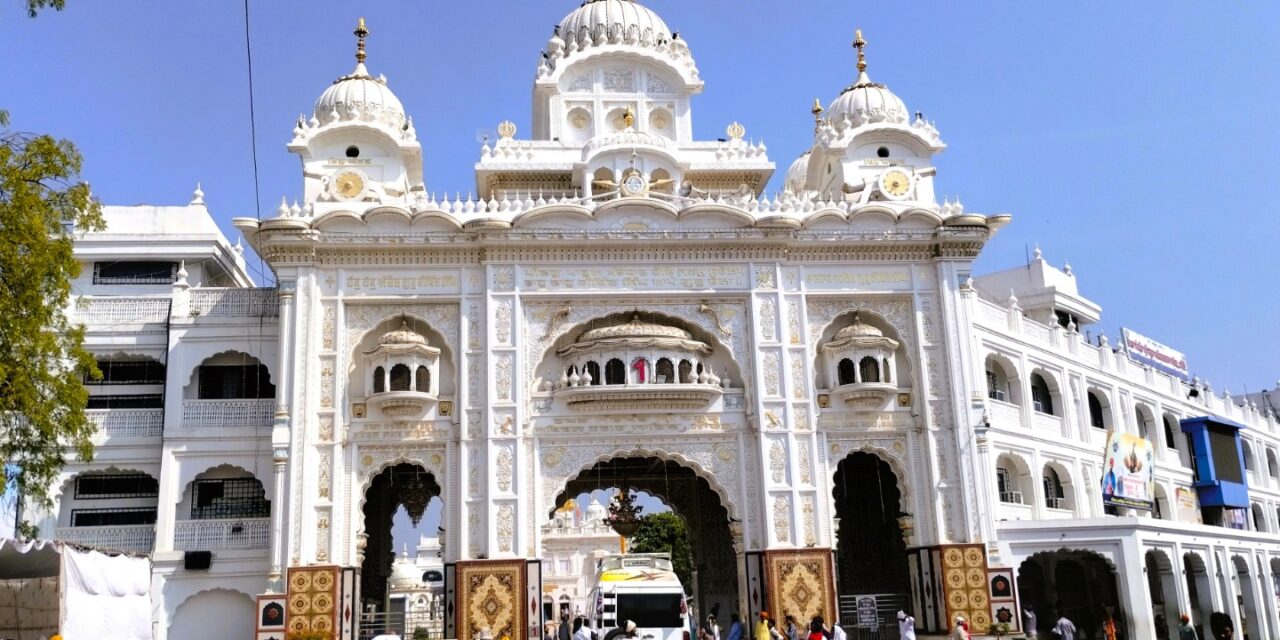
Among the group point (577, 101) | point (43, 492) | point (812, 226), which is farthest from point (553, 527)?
point (43, 492)

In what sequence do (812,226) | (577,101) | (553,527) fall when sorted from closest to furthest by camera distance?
1. (812,226)
2. (577,101)
3. (553,527)

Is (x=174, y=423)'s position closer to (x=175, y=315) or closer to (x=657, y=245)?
(x=175, y=315)

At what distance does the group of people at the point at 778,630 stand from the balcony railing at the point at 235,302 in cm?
1194

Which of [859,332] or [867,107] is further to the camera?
[867,107]

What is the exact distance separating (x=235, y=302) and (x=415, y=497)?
711 cm

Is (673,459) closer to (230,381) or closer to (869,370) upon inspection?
(869,370)

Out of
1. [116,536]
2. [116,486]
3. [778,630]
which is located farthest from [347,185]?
[778,630]

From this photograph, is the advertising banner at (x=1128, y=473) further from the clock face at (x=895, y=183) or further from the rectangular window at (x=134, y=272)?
the rectangular window at (x=134, y=272)

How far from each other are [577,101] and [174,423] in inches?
527

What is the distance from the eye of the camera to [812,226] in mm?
26375

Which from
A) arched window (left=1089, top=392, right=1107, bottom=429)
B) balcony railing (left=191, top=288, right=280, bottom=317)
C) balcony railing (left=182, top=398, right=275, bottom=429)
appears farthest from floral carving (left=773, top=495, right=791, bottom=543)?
arched window (left=1089, top=392, right=1107, bottom=429)

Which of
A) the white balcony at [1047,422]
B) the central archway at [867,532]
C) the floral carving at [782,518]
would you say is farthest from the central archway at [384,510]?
the white balcony at [1047,422]

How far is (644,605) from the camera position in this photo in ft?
66.8

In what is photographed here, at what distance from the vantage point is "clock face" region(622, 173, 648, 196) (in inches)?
1040
